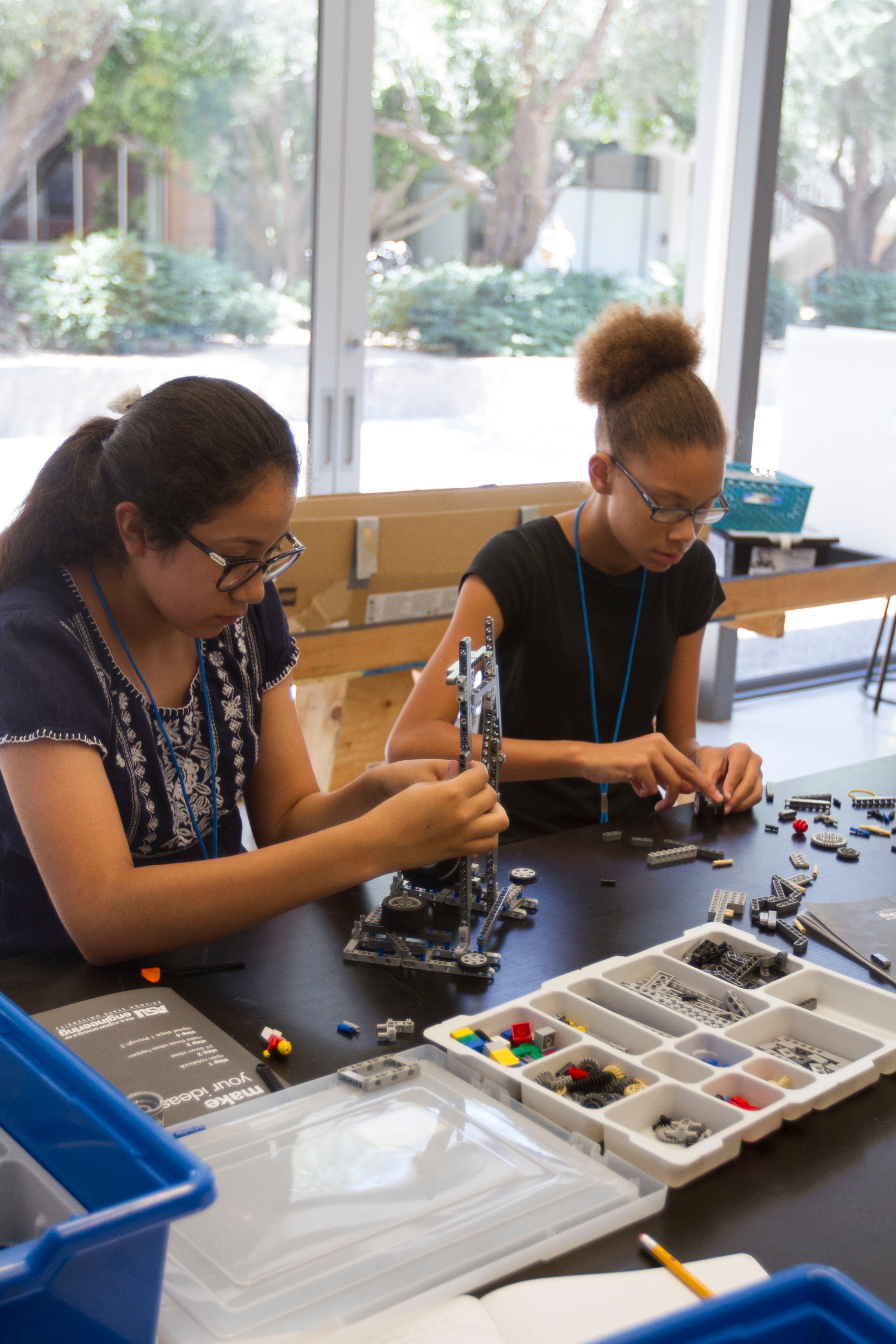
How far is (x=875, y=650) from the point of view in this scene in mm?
4930

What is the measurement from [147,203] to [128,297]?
261 mm

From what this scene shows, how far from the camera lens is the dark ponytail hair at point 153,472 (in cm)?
132

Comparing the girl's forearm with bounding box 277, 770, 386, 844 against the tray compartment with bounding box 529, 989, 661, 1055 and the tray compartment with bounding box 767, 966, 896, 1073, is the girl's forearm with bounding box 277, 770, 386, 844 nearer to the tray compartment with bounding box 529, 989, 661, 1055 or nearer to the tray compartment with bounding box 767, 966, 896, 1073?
the tray compartment with bounding box 529, 989, 661, 1055

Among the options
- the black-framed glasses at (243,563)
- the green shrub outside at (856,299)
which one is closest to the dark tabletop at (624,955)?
the black-framed glasses at (243,563)

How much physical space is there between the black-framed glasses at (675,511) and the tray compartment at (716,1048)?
919 mm

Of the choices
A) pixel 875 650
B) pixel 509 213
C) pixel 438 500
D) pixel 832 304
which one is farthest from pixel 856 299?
pixel 438 500

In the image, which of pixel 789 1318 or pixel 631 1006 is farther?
pixel 631 1006

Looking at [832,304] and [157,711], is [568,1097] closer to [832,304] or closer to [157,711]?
[157,711]

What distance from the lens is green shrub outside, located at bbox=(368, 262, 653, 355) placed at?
3.75 meters

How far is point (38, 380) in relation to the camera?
3.29 m

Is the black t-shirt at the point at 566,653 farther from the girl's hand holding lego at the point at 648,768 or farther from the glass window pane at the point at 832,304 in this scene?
the glass window pane at the point at 832,304

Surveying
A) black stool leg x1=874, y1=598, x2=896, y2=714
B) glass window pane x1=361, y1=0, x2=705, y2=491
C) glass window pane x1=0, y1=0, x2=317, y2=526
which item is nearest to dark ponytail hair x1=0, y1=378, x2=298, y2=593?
glass window pane x1=0, y1=0, x2=317, y2=526

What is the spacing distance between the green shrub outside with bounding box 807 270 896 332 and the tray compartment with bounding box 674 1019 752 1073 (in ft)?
13.8

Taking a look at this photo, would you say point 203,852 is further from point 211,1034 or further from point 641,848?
point 641,848
